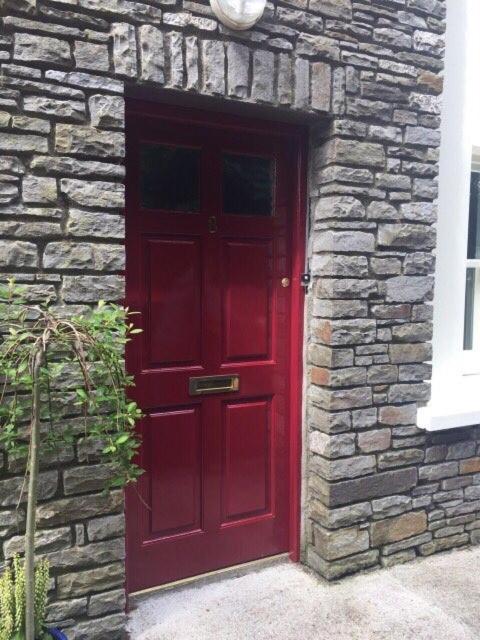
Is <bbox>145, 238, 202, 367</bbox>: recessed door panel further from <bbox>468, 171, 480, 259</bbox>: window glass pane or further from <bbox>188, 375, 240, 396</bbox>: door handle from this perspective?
<bbox>468, 171, 480, 259</bbox>: window glass pane

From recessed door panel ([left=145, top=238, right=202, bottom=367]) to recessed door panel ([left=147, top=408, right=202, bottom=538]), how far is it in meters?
0.30

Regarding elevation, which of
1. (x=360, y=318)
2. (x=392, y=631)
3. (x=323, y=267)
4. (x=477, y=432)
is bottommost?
(x=392, y=631)

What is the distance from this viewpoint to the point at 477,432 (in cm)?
339

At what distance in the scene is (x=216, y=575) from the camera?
9.84 ft

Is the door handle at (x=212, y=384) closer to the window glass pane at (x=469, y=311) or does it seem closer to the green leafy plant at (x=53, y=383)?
the green leafy plant at (x=53, y=383)

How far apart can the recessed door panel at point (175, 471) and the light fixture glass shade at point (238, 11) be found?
1.84 meters

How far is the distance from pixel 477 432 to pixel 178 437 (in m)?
1.83

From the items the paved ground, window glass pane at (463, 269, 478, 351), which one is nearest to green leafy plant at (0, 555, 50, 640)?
the paved ground

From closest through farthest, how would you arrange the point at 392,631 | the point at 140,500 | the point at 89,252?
the point at 89,252
the point at 392,631
the point at 140,500

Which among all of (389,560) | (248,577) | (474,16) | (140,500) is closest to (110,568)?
(140,500)

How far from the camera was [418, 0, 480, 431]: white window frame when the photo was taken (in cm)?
324

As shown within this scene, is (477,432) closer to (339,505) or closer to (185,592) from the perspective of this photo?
(339,505)

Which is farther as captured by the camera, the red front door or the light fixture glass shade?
the red front door

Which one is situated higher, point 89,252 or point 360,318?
point 89,252
